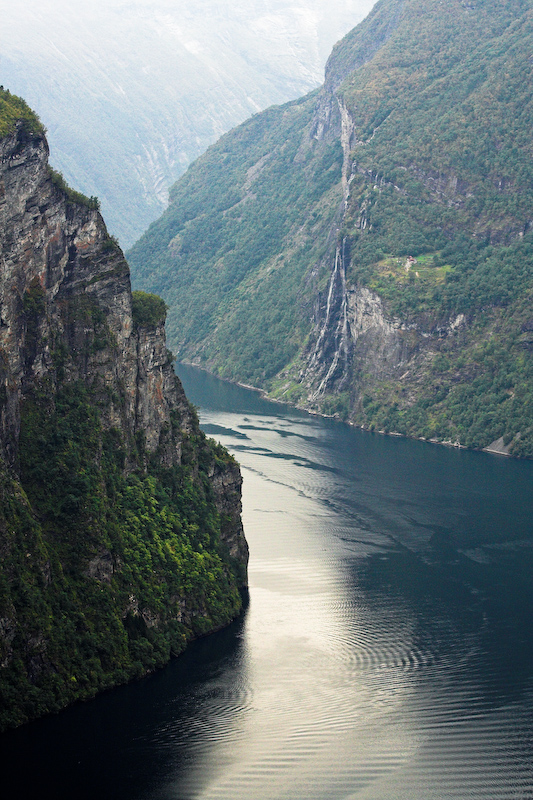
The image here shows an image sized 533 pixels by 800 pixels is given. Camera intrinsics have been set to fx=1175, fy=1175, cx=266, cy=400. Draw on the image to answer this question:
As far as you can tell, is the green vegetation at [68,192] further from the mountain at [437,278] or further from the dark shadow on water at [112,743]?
the mountain at [437,278]

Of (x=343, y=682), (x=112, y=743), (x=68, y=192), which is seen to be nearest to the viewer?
(x=112, y=743)

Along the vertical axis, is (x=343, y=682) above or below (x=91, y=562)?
below

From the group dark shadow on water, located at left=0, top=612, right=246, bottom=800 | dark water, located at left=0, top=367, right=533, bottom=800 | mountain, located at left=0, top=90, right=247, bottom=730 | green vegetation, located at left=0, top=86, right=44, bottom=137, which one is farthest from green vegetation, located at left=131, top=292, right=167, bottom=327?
dark shadow on water, located at left=0, top=612, right=246, bottom=800

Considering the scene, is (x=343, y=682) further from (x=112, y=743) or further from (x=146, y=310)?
(x=146, y=310)

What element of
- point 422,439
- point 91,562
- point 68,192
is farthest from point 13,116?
point 422,439

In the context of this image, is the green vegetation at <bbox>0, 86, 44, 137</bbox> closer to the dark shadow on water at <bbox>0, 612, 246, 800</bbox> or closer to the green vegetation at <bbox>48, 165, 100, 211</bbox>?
the green vegetation at <bbox>48, 165, 100, 211</bbox>
